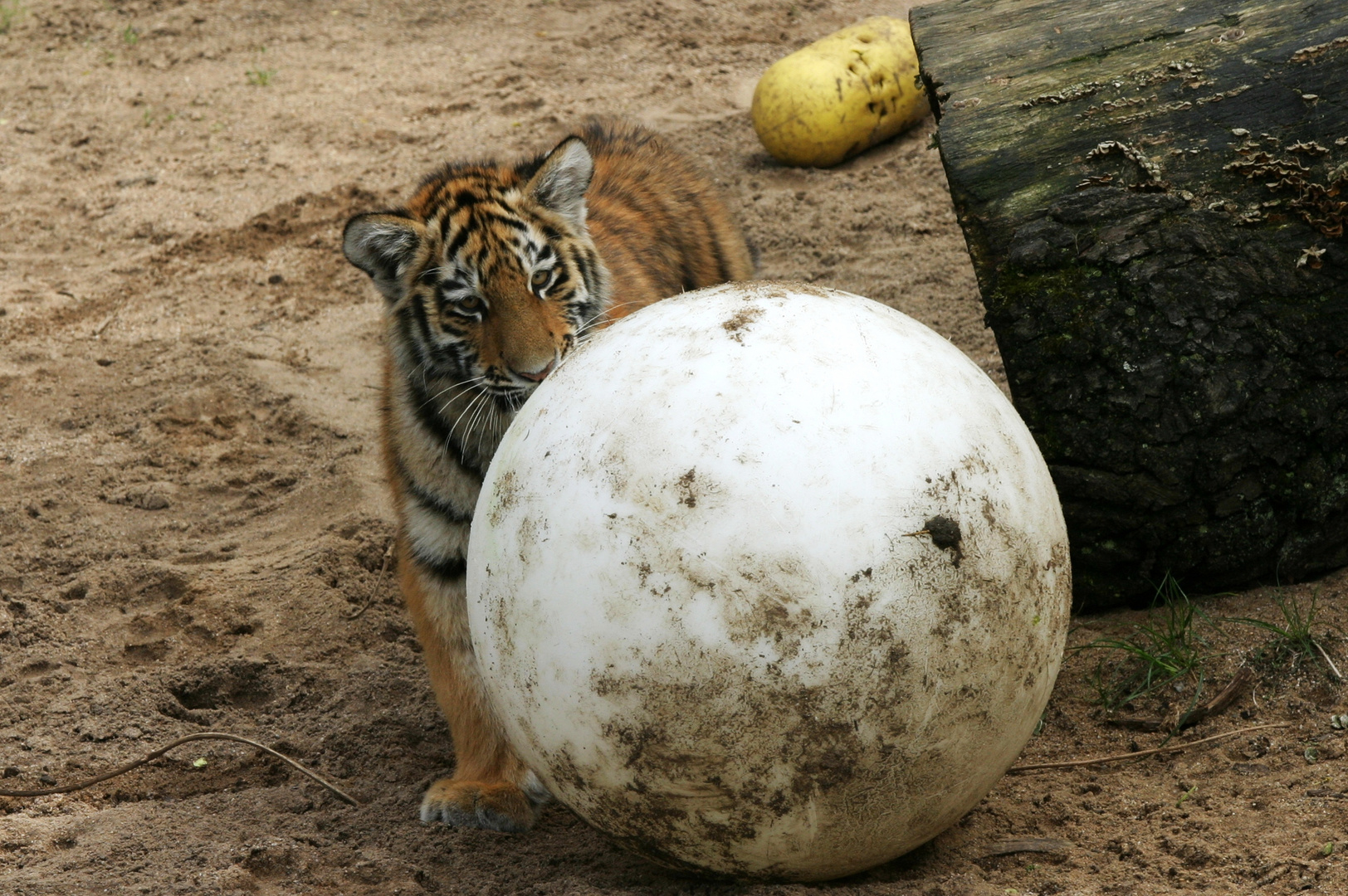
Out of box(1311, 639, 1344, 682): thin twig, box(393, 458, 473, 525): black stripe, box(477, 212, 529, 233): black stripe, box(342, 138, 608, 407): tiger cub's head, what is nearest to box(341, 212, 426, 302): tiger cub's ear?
box(342, 138, 608, 407): tiger cub's head

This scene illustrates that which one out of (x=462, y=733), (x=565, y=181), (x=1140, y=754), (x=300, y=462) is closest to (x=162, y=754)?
(x=462, y=733)

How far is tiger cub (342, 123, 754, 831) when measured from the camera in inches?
133

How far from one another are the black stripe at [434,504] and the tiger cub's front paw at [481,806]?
28.0 inches

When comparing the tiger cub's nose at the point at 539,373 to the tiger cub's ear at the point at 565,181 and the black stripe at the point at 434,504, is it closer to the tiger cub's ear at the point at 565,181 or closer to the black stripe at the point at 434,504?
the black stripe at the point at 434,504

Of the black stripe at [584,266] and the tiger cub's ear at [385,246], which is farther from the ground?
the tiger cub's ear at [385,246]

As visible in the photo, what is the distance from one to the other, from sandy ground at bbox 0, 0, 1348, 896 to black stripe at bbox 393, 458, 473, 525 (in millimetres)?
650

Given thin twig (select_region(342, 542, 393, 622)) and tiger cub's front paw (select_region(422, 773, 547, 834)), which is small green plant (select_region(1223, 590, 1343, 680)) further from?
thin twig (select_region(342, 542, 393, 622))

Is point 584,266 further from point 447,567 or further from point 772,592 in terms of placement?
point 772,592

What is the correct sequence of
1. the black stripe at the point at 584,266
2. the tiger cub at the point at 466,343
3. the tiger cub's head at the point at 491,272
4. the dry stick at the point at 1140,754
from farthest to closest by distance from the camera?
1. the black stripe at the point at 584,266
2. the tiger cub's head at the point at 491,272
3. the tiger cub at the point at 466,343
4. the dry stick at the point at 1140,754

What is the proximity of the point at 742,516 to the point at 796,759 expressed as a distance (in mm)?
452

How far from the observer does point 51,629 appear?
4.02 m

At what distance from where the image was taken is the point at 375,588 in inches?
169

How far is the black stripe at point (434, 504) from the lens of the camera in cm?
348

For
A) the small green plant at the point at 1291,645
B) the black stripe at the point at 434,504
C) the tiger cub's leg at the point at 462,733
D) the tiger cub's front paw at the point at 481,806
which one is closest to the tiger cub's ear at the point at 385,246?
the black stripe at the point at 434,504
